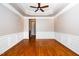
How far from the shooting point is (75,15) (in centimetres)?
436

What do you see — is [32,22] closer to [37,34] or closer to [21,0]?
[37,34]

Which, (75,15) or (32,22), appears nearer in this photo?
(75,15)

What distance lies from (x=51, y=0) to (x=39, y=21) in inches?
331

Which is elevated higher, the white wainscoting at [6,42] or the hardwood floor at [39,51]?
the white wainscoting at [6,42]

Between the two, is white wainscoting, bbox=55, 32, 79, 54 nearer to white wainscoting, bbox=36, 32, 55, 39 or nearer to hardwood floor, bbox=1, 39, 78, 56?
hardwood floor, bbox=1, 39, 78, 56

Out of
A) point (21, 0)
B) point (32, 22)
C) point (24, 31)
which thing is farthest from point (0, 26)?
point (32, 22)

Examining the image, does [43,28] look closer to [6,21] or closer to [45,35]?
[45,35]

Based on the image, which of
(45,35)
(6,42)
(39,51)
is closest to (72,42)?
(39,51)

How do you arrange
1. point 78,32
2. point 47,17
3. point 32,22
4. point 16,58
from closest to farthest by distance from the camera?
point 16,58, point 78,32, point 47,17, point 32,22

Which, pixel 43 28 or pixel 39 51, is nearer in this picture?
pixel 39 51

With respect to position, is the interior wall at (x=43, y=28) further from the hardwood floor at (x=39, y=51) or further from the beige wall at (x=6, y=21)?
the beige wall at (x=6, y=21)

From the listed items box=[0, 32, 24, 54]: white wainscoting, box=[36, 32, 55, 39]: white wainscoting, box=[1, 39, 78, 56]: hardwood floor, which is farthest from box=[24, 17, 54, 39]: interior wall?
box=[0, 32, 24, 54]: white wainscoting

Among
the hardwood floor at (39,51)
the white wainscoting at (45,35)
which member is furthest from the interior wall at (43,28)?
the hardwood floor at (39,51)

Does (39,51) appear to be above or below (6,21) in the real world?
below
